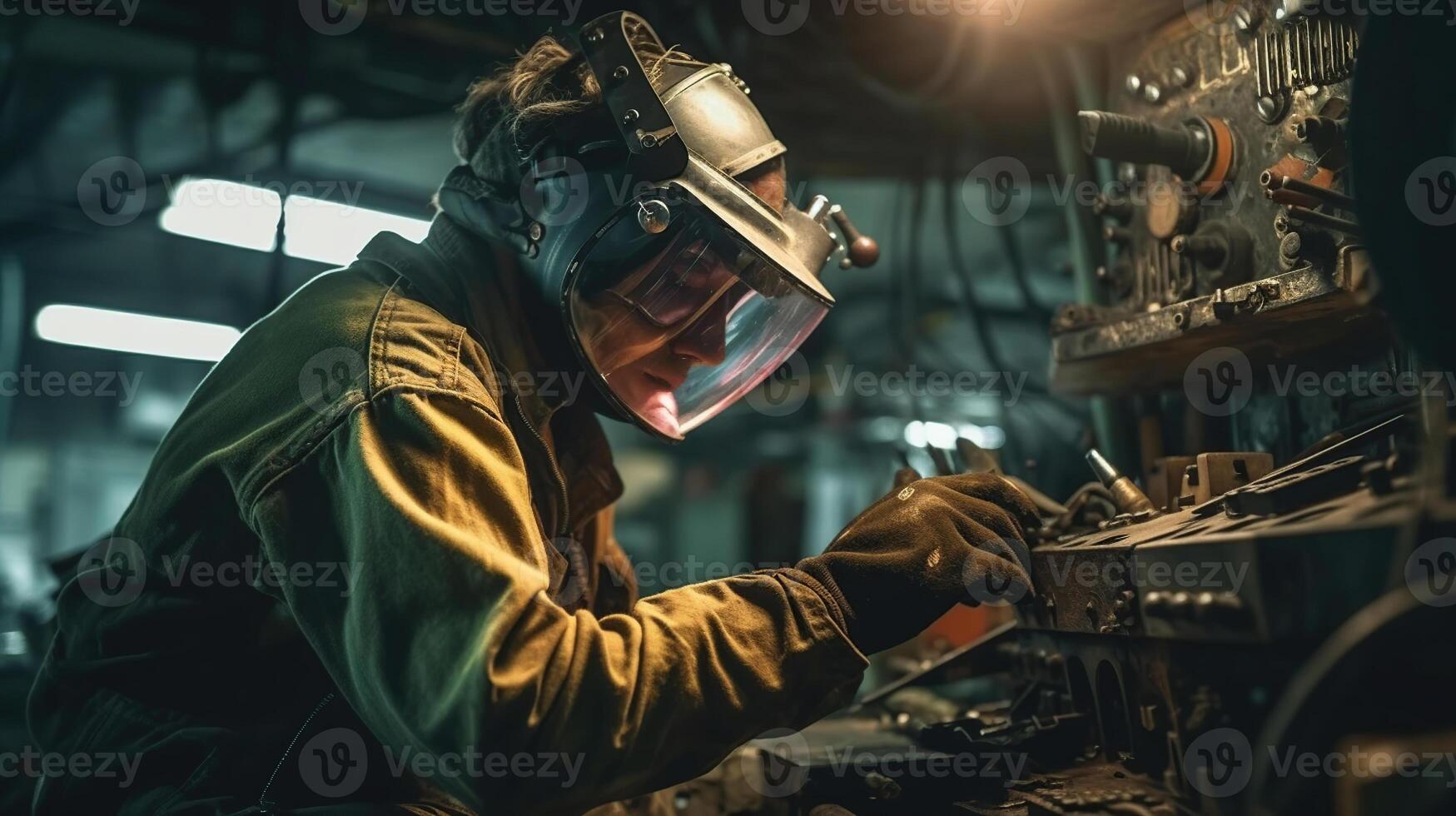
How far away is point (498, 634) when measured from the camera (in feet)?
3.46

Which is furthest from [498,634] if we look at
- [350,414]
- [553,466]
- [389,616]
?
[553,466]

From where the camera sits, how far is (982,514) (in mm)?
1362

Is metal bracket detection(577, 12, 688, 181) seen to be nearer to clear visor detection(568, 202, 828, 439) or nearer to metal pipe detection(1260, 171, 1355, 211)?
clear visor detection(568, 202, 828, 439)

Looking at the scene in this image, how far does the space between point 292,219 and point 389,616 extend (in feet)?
8.72

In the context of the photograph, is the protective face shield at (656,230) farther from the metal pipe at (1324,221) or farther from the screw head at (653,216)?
the metal pipe at (1324,221)

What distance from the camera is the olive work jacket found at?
109 cm

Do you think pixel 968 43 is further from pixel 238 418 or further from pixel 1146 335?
pixel 238 418

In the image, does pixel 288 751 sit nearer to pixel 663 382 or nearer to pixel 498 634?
pixel 498 634

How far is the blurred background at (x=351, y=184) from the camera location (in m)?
2.70

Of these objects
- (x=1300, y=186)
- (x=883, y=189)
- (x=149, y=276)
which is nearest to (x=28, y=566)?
(x=149, y=276)

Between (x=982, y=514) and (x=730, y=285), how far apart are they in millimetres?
543

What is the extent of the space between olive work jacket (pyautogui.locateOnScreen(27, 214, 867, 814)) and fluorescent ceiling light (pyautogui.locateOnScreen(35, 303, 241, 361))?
3773mm

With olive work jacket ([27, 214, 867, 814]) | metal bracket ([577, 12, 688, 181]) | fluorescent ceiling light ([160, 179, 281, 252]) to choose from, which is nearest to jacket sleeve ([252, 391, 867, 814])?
olive work jacket ([27, 214, 867, 814])

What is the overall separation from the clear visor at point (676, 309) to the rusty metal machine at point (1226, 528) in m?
0.42
